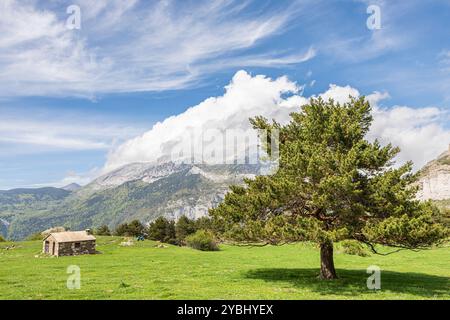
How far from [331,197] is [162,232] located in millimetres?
105609

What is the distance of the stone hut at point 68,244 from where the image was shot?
6288 centimetres

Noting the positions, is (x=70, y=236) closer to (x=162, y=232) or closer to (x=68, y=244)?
(x=68, y=244)

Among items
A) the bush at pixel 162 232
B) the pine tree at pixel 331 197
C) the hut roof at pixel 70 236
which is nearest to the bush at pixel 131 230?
the bush at pixel 162 232

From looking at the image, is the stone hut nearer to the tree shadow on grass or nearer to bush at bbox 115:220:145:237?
the tree shadow on grass

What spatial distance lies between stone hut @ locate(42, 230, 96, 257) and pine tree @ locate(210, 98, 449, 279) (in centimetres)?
4457

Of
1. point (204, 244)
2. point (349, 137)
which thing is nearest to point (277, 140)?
point (349, 137)

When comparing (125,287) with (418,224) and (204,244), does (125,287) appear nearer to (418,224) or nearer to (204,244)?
(418,224)

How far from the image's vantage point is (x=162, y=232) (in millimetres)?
123375

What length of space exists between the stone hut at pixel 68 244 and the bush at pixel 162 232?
2198 inches

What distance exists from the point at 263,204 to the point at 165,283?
9483 mm

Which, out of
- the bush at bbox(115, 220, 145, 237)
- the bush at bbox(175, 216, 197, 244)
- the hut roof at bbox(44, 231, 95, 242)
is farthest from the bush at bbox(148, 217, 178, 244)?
the hut roof at bbox(44, 231, 95, 242)

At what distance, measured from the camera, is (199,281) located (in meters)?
28.5

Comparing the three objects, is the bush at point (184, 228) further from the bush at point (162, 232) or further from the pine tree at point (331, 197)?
the pine tree at point (331, 197)

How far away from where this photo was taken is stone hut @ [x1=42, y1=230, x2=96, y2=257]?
62.9 meters
